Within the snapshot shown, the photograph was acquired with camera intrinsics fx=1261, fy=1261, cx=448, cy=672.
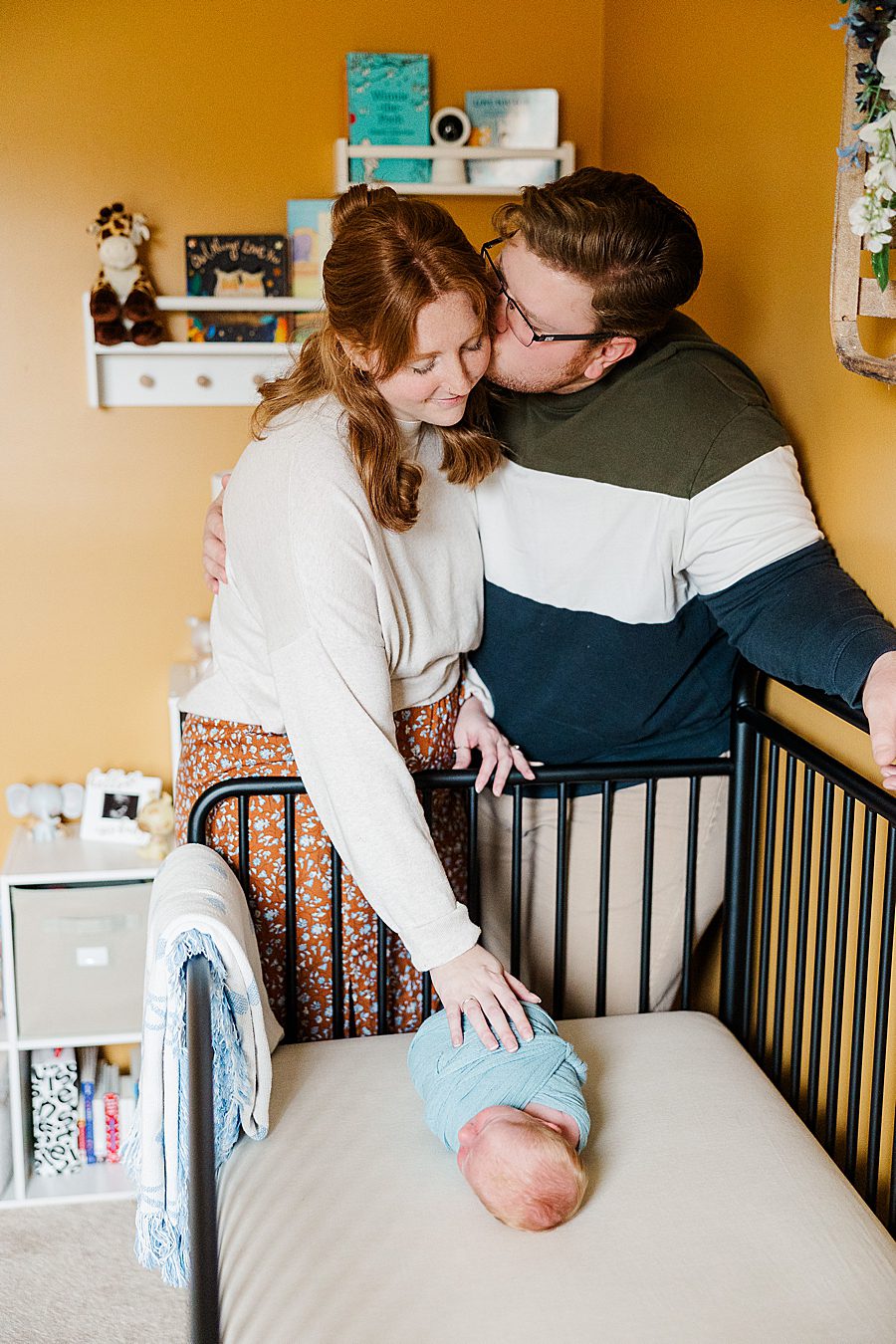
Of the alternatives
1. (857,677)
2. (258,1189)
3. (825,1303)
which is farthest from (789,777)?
(258,1189)

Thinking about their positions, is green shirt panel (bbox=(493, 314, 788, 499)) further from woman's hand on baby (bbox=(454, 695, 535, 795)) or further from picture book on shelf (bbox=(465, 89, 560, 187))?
picture book on shelf (bbox=(465, 89, 560, 187))

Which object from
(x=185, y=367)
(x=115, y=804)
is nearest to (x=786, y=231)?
(x=185, y=367)

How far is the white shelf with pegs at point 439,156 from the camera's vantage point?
8.07ft

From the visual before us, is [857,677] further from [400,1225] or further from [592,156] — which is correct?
[592,156]

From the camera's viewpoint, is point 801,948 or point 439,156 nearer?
point 801,948

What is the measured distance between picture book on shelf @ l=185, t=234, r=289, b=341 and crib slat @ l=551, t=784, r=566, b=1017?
135 cm

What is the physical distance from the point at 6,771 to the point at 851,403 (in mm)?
2003

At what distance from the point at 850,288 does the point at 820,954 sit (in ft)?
2.46

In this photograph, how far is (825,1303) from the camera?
114 centimetres

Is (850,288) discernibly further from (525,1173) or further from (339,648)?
(525,1173)

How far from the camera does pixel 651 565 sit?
156cm

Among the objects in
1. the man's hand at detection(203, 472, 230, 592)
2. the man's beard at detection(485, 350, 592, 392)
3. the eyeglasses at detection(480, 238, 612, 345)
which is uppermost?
the eyeglasses at detection(480, 238, 612, 345)

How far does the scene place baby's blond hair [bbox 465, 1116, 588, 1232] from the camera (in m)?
1.21

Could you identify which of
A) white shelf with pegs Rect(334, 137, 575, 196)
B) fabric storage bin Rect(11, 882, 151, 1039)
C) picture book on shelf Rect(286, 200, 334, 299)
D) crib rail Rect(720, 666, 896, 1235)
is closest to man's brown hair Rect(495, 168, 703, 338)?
crib rail Rect(720, 666, 896, 1235)
